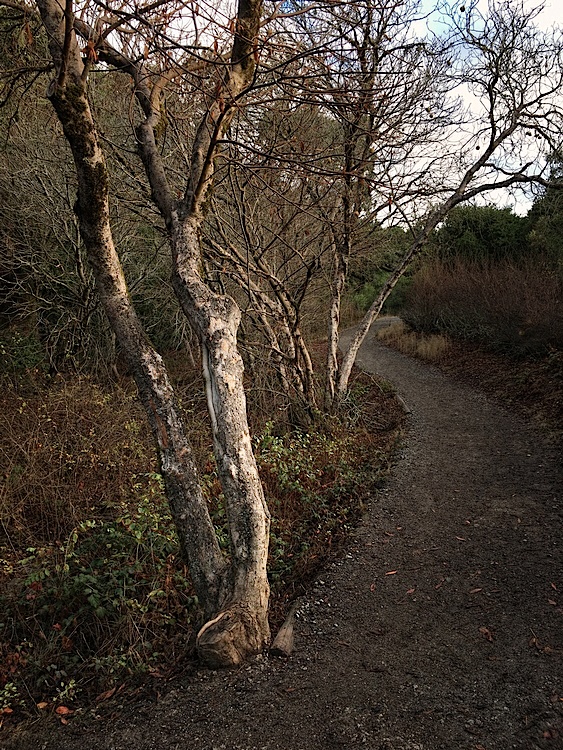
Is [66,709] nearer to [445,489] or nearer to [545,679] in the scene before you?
[545,679]

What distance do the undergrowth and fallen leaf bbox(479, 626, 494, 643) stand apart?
1482 mm

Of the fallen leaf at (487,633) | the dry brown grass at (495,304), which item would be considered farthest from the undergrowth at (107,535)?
the dry brown grass at (495,304)

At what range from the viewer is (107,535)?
4719 millimetres

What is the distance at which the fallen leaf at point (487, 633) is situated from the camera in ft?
11.8

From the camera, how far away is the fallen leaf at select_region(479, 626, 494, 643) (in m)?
3.59

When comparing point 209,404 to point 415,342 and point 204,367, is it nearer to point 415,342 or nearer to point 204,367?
point 204,367

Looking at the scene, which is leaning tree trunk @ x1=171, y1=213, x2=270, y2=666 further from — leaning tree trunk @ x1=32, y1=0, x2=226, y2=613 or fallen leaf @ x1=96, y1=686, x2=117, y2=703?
fallen leaf @ x1=96, y1=686, x2=117, y2=703

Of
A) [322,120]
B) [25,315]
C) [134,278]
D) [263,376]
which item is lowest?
[263,376]

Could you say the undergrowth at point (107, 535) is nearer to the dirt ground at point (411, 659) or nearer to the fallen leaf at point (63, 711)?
the fallen leaf at point (63, 711)

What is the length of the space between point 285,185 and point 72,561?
5886mm

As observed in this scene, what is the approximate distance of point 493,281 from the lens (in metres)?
13.4

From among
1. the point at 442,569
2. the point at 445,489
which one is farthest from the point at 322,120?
the point at 442,569

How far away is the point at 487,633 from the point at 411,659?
1.99ft

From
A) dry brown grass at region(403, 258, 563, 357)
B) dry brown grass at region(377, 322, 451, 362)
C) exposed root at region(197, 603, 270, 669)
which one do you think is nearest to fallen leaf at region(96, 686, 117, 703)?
exposed root at region(197, 603, 270, 669)
